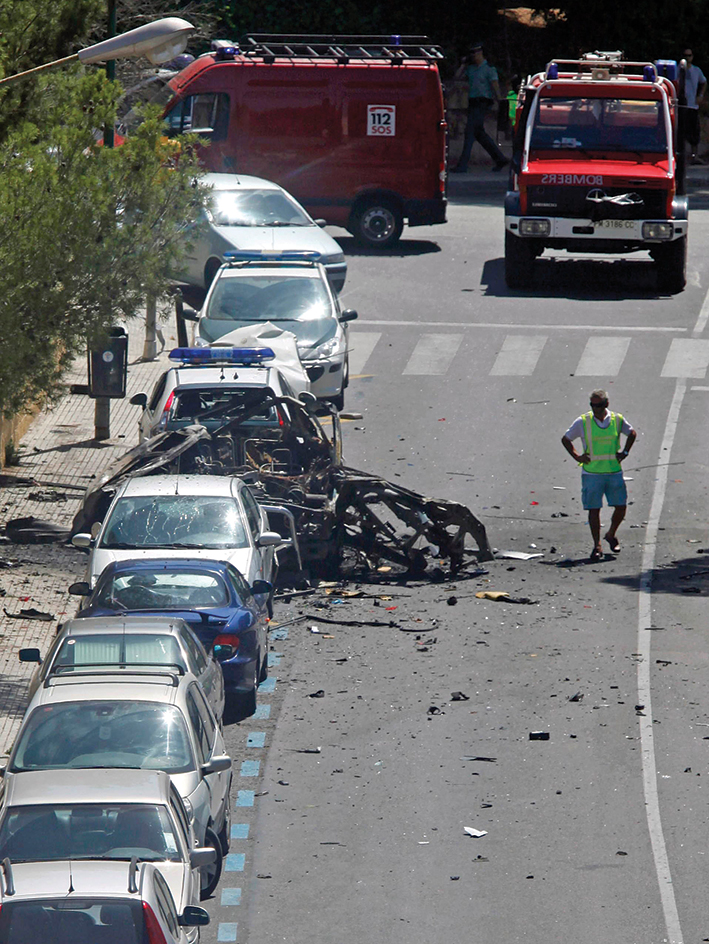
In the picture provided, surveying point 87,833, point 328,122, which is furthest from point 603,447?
point 328,122

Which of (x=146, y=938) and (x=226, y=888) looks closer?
(x=146, y=938)

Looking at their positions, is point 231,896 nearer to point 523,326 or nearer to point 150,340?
point 150,340

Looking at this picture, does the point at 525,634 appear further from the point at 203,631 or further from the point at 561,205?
the point at 561,205

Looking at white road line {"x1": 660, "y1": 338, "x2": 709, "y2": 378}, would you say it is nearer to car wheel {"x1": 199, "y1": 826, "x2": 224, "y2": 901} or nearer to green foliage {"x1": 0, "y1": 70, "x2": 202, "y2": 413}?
green foliage {"x1": 0, "y1": 70, "x2": 202, "y2": 413}

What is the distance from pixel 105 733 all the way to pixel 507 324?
61.6 feet

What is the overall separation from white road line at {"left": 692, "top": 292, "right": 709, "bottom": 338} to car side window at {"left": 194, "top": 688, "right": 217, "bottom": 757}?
58.8ft

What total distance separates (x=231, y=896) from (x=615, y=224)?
19.3 meters

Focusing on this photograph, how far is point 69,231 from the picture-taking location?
578 inches

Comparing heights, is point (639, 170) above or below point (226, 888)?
above

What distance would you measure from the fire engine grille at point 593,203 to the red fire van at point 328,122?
4.05m

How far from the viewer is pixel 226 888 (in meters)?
11.0

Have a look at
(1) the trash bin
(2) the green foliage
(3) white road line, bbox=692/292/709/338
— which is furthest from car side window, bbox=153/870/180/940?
(3) white road line, bbox=692/292/709/338

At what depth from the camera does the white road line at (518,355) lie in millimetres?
26031

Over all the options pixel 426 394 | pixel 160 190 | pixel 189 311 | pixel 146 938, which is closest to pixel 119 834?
pixel 146 938
